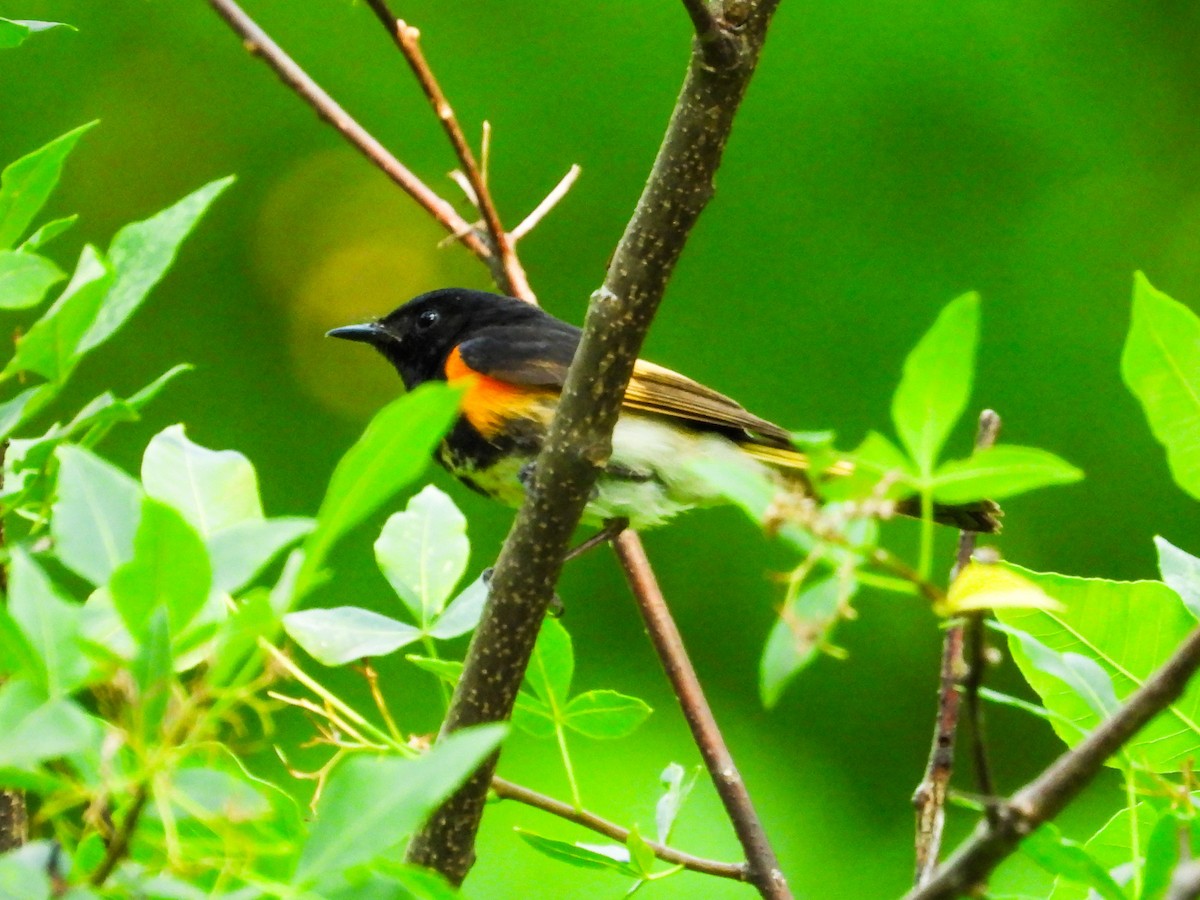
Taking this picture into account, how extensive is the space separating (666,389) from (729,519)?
1136mm

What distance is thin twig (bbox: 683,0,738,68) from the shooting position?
900mm

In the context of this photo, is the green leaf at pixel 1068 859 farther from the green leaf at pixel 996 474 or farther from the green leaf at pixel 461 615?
the green leaf at pixel 461 615

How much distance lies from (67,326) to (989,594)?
0.44m

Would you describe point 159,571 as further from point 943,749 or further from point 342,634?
point 943,749

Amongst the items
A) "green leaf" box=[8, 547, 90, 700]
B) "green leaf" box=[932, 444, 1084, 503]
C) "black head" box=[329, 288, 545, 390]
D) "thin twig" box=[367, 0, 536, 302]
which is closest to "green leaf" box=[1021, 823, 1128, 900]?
"green leaf" box=[932, 444, 1084, 503]

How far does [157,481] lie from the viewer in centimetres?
87

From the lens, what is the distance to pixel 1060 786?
1.84 feet

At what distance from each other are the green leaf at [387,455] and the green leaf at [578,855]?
577mm

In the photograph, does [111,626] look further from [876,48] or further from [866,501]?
[876,48]

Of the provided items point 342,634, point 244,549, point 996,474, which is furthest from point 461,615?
point 996,474

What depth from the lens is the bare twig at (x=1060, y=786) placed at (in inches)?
21.0

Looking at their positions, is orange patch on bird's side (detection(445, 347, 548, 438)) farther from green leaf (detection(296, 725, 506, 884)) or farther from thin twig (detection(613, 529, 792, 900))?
green leaf (detection(296, 725, 506, 884))

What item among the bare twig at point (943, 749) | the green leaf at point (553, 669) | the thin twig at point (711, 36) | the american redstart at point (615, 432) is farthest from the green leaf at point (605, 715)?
the american redstart at point (615, 432)

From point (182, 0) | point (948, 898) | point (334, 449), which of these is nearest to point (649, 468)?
point (334, 449)
